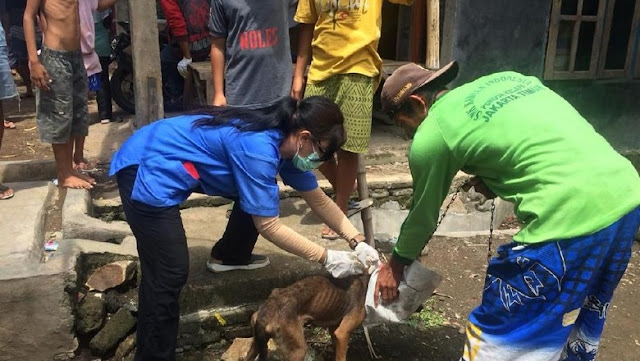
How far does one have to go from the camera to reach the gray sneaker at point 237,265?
3.35 metres

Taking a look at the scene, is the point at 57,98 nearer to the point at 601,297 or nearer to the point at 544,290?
the point at 544,290

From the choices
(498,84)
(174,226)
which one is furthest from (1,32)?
(498,84)

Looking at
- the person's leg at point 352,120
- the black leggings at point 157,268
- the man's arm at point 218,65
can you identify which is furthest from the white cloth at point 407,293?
the man's arm at point 218,65

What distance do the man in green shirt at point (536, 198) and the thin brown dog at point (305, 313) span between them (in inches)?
36.7

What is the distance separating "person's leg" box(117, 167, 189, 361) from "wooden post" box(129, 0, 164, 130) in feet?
6.61

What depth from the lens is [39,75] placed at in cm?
419

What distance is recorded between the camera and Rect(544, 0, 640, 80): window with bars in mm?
6664

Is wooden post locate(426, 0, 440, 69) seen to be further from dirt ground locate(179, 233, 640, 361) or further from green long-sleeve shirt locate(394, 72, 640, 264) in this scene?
green long-sleeve shirt locate(394, 72, 640, 264)

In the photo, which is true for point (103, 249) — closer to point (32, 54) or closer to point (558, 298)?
point (32, 54)

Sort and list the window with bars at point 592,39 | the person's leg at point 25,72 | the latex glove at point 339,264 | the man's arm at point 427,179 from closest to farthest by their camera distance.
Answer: the man's arm at point 427,179, the latex glove at point 339,264, the window with bars at point 592,39, the person's leg at point 25,72

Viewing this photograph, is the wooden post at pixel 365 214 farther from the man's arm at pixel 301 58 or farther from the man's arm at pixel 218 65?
the man's arm at pixel 218 65

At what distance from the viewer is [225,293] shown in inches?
130

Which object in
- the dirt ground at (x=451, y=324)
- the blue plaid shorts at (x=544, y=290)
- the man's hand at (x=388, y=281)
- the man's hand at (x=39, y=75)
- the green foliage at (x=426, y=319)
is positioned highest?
the man's hand at (x=39, y=75)

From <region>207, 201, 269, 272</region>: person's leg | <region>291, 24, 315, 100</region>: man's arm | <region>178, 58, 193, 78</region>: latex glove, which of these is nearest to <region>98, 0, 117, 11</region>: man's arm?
<region>178, 58, 193, 78</region>: latex glove
